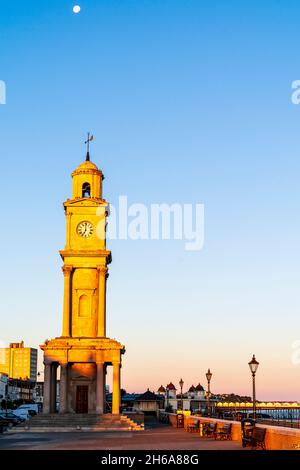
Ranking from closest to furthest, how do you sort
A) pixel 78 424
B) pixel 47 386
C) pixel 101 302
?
pixel 78 424 < pixel 47 386 < pixel 101 302

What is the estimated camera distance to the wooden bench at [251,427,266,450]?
2875cm

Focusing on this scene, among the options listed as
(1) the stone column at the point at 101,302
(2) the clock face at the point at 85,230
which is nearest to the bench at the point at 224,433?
(1) the stone column at the point at 101,302

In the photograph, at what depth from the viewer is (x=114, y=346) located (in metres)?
64.4

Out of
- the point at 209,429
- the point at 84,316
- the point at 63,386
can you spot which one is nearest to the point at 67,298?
the point at 84,316

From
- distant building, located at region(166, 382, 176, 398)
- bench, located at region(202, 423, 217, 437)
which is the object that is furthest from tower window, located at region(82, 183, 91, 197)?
distant building, located at region(166, 382, 176, 398)

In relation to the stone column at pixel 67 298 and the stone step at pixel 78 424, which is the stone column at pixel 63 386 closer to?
the stone step at pixel 78 424

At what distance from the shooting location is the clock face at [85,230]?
229 ft

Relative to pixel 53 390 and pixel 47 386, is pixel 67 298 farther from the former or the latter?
pixel 53 390

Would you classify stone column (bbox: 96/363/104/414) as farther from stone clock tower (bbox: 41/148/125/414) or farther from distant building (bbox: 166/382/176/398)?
distant building (bbox: 166/382/176/398)

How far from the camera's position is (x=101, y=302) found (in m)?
66.9

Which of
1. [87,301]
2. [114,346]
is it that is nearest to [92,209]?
[87,301]

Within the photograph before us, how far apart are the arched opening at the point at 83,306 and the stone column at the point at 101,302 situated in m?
1.57

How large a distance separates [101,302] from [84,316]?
88.5 inches

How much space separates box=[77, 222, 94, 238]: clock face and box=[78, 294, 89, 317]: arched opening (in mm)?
5994
